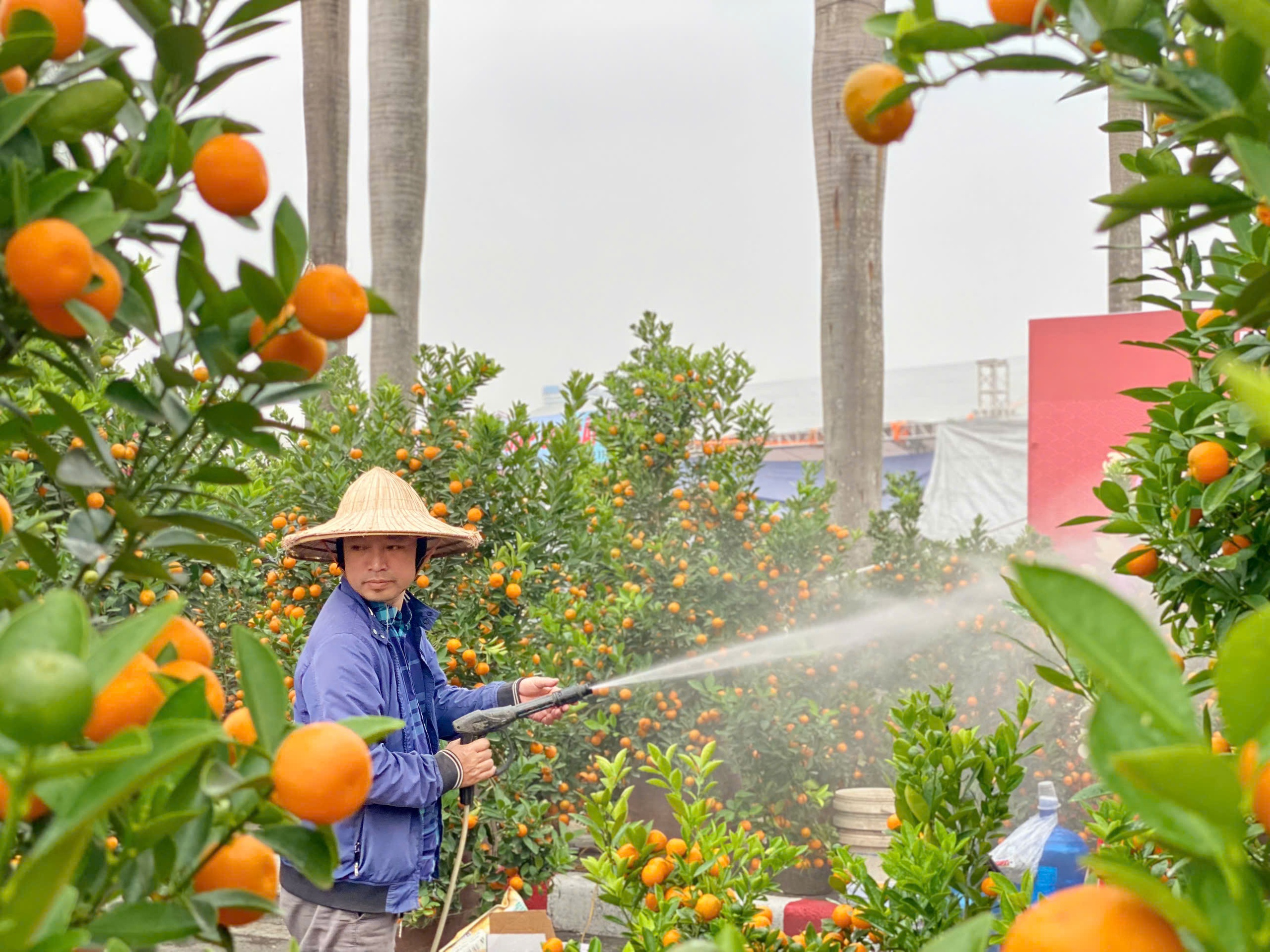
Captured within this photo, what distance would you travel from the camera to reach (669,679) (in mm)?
5246

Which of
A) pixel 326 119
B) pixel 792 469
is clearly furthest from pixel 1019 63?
pixel 792 469

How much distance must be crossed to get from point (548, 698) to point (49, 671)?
3.27 metres

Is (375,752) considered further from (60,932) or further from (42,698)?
(42,698)

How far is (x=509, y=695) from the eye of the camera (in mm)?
4020

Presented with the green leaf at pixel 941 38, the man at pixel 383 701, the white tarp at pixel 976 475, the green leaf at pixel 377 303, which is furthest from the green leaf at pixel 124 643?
the white tarp at pixel 976 475

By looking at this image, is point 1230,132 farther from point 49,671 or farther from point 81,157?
point 81,157

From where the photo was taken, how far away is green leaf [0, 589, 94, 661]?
22.6 inches

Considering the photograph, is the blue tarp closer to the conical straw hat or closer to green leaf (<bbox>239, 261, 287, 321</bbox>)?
the conical straw hat

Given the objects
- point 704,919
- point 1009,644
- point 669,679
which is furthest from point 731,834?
point 1009,644

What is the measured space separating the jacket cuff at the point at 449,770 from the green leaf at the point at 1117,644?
3.26 metres

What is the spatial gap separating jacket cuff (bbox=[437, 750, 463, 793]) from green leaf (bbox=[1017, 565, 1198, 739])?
3.26 m

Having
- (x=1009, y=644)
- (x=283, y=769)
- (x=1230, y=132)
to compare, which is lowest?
(x=1009, y=644)

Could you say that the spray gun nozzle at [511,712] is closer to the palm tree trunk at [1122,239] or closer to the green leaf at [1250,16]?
the green leaf at [1250,16]

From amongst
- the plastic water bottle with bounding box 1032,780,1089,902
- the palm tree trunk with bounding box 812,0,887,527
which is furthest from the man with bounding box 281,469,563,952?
the palm tree trunk with bounding box 812,0,887,527
